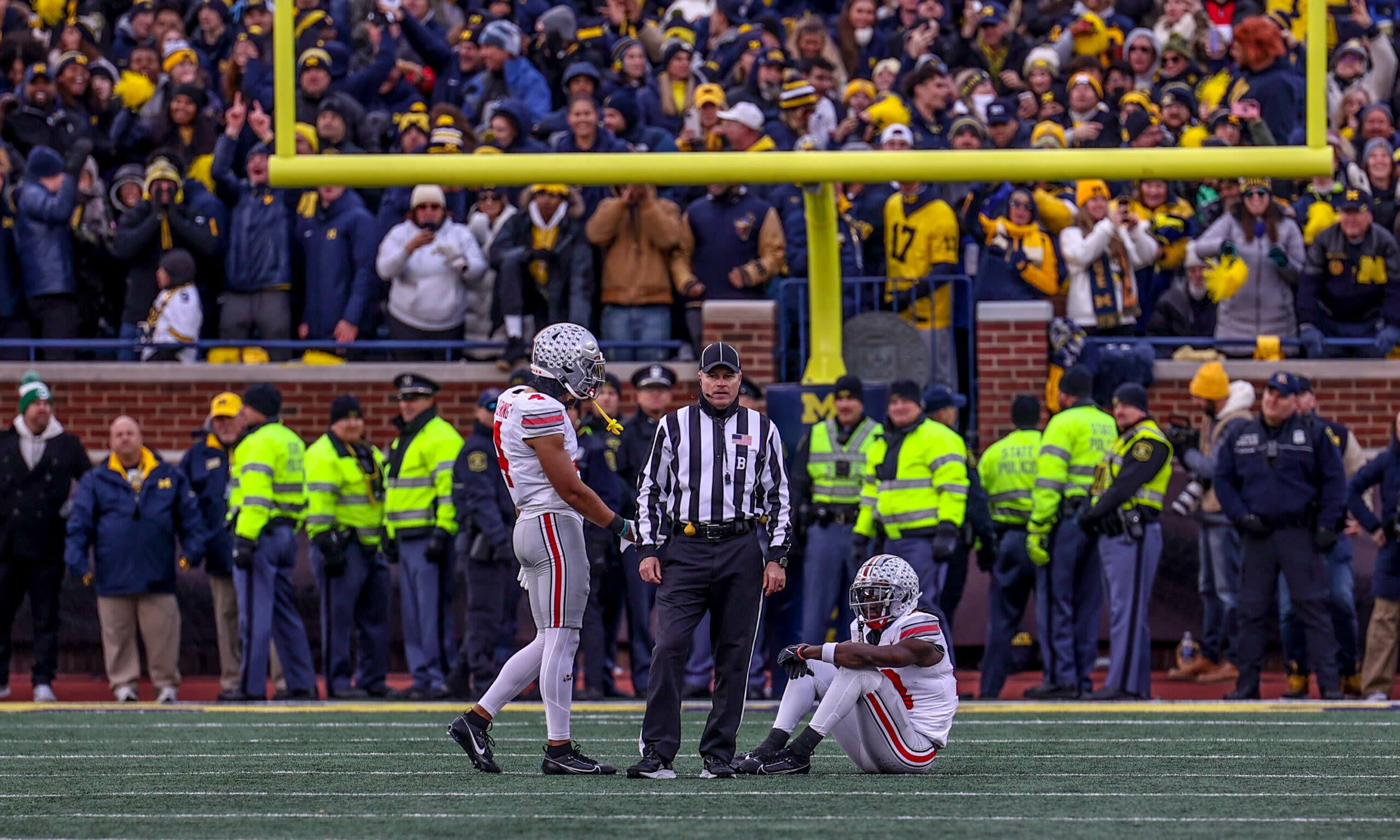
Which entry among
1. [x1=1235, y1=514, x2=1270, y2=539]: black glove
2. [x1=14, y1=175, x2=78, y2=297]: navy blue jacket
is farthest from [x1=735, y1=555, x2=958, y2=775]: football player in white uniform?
[x1=14, y1=175, x2=78, y2=297]: navy blue jacket

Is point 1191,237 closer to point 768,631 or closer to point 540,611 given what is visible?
point 768,631

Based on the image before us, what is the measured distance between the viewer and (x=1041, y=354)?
48.5ft

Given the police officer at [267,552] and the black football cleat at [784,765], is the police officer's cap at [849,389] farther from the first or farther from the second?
the black football cleat at [784,765]

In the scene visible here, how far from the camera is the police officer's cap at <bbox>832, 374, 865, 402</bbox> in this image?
12.5 meters

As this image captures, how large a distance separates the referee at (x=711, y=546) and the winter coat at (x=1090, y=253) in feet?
23.0

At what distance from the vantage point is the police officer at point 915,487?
12.5 metres

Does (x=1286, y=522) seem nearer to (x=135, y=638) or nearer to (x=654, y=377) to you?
(x=654, y=377)

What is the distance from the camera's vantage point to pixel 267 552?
44.1 feet

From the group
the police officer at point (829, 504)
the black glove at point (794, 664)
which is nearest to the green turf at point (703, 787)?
the black glove at point (794, 664)

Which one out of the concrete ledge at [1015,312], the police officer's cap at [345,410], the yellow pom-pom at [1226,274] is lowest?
the police officer's cap at [345,410]

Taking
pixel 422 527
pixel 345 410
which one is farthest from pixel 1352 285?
pixel 345 410

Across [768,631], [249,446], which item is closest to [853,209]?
[768,631]

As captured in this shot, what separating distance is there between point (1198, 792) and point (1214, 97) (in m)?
8.94

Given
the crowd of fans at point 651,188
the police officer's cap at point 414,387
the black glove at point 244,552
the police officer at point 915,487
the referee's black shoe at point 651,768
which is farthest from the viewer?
the crowd of fans at point 651,188
